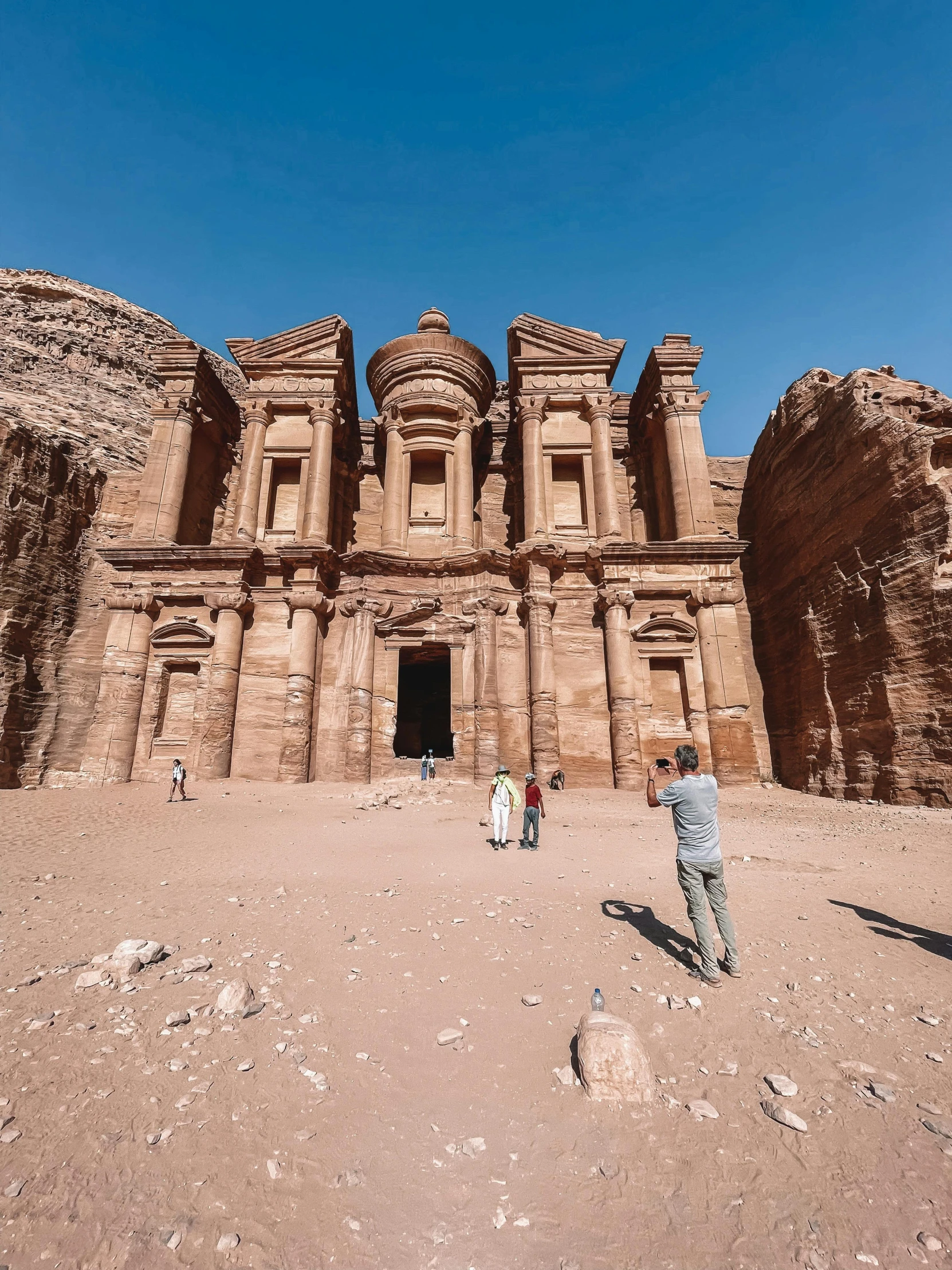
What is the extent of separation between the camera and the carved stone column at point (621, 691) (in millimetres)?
16969

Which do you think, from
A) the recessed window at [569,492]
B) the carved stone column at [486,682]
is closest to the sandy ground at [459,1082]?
the carved stone column at [486,682]

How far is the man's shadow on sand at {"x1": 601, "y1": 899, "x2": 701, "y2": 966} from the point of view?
4.70 meters

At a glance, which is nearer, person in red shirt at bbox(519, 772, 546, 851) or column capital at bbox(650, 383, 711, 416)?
person in red shirt at bbox(519, 772, 546, 851)

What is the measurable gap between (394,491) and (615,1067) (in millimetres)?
21064

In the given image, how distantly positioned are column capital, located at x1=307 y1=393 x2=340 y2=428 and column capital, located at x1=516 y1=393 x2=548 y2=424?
24.4 ft

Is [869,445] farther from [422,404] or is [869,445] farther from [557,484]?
[422,404]

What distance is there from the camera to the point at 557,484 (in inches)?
913

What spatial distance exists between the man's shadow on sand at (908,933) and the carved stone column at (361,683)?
13.9 meters

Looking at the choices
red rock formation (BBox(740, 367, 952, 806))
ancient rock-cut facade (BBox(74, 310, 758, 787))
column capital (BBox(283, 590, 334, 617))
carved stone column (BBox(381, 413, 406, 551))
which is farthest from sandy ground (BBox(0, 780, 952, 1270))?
carved stone column (BBox(381, 413, 406, 551))

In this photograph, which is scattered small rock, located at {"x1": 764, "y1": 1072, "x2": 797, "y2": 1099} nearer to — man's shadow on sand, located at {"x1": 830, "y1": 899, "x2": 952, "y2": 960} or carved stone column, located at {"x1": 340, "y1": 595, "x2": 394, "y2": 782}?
man's shadow on sand, located at {"x1": 830, "y1": 899, "x2": 952, "y2": 960}

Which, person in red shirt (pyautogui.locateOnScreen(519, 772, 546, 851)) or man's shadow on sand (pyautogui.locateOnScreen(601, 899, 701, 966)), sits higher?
person in red shirt (pyautogui.locateOnScreen(519, 772, 546, 851))

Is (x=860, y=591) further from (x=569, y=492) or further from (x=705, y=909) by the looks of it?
(x=705, y=909)

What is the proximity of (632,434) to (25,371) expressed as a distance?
96.9 ft

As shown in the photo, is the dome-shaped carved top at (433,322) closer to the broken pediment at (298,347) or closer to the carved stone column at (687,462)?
the broken pediment at (298,347)
